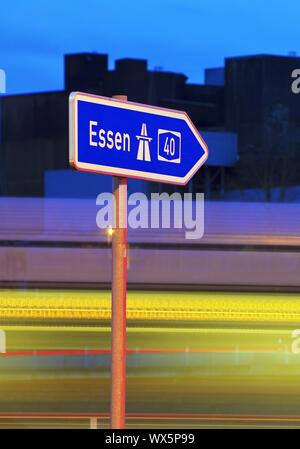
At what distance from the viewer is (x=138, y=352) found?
7832 millimetres

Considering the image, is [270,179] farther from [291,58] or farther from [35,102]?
[35,102]

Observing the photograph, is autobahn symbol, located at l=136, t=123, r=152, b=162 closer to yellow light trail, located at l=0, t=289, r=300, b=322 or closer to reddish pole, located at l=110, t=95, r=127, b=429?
reddish pole, located at l=110, t=95, r=127, b=429

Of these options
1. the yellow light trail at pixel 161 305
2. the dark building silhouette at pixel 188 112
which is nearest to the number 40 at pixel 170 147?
the yellow light trail at pixel 161 305

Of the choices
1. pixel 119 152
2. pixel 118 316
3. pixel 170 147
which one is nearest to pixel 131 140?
pixel 119 152

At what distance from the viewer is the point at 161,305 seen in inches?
560

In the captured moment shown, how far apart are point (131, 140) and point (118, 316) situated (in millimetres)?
534

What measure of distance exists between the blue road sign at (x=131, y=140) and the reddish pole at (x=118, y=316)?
0.42 ft

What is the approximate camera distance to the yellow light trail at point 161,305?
13.9 meters

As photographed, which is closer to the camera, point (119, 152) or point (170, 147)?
point (119, 152)

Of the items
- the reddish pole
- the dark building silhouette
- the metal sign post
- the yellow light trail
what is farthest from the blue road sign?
the dark building silhouette

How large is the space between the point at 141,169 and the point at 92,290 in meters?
12.3

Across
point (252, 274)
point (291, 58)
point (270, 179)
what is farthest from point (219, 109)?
point (252, 274)

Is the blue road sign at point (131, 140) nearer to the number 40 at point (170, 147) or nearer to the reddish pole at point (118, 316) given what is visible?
the number 40 at point (170, 147)

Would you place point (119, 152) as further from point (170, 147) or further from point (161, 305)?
point (161, 305)
